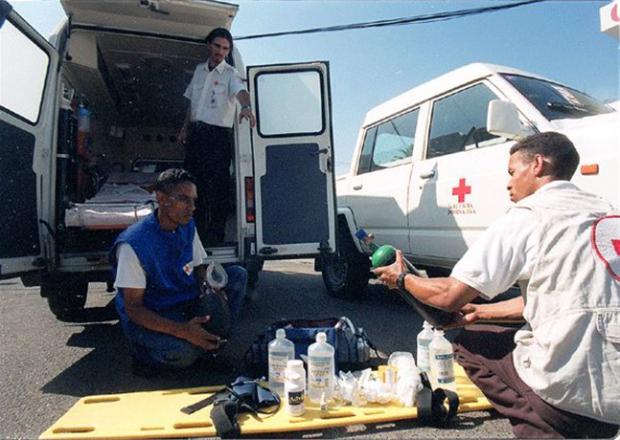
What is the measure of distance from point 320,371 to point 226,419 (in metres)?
0.50

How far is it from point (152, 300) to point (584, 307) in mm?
2280

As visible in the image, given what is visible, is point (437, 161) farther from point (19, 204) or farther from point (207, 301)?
point (19, 204)

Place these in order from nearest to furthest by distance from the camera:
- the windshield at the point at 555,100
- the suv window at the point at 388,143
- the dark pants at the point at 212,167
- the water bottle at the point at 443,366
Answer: the water bottle at the point at 443,366, the windshield at the point at 555,100, the dark pants at the point at 212,167, the suv window at the point at 388,143

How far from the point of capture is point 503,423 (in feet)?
6.41

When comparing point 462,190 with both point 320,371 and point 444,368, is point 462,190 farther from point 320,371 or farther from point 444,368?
point 320,371

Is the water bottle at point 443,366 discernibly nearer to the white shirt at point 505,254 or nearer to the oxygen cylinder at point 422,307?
the oxygen cylinder at point 422,307

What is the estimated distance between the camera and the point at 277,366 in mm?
2311

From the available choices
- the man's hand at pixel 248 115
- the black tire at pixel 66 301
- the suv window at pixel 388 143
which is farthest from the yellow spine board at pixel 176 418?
the suv window at pixel 388 143

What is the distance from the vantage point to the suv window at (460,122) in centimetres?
346

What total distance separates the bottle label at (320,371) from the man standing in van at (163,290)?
29.7 inches

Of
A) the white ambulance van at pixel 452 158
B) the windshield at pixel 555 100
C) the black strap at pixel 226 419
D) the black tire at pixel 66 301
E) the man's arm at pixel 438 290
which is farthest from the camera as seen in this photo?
the black tire at pixel 66 301

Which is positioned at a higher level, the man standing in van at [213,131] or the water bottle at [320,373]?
the man standing in van at [213,131]

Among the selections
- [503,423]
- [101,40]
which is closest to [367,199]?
[503,423]

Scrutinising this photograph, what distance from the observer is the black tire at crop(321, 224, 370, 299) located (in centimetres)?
486
